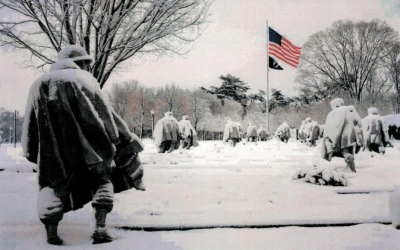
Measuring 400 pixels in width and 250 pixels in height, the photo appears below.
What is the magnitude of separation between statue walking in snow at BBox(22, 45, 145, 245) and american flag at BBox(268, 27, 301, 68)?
8.59m

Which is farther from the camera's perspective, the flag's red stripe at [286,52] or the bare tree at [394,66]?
the flag's red stripe at [286,52]

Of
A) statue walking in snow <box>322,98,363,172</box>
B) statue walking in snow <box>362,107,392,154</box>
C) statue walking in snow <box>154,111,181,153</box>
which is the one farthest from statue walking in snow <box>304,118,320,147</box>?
statue walking in snow <box>322,98,363,172</box>

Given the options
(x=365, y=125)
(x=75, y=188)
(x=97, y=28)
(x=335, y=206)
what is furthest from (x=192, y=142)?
(x=75, y=188)

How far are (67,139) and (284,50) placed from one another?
943cm

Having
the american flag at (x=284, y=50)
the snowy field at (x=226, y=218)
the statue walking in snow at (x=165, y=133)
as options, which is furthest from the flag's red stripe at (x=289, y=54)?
the snowy field at (x=226, y=218)

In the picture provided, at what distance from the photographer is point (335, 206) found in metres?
3.94

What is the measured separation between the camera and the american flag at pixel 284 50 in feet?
34.2

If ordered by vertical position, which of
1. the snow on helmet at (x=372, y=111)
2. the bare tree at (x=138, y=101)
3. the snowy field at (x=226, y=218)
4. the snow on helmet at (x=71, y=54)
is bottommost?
the snowy field at (x=226, y=218)

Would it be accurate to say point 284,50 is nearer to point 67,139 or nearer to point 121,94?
point 121,94

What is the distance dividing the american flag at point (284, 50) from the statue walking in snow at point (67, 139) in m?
8.59

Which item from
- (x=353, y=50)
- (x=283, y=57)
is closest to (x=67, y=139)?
(x=353, y=50)

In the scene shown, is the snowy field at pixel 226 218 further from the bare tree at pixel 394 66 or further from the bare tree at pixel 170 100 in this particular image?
the bare tree at pixel 170 100

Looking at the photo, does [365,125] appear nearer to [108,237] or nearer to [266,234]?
[266,234]

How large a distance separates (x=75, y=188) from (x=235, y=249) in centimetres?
138
